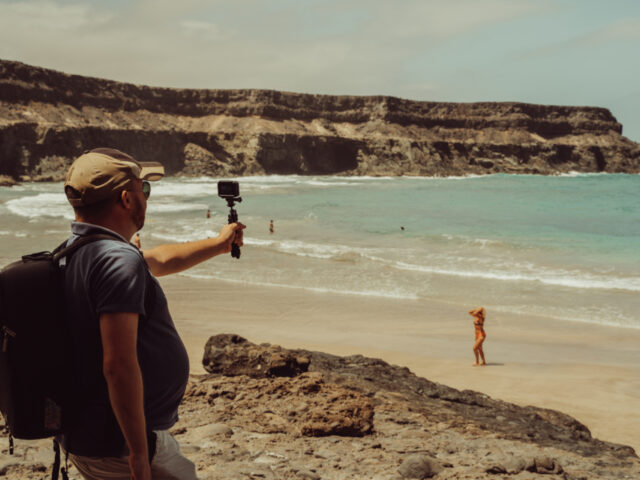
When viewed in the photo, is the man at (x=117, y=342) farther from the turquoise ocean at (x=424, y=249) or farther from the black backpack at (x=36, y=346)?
the turquoise ocean at (x=424, y=249)

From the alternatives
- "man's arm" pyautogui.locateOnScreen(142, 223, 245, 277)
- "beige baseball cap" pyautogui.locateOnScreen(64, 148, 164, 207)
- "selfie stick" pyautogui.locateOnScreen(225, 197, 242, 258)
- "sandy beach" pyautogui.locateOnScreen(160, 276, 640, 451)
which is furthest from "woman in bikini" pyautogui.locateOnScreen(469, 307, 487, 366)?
"beige baseball cap" pyautogui.locateOnScreen(64, 148, 164, 207)

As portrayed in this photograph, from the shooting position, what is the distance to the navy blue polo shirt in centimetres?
164

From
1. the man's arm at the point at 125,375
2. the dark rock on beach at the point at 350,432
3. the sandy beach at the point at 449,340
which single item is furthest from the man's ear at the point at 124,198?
the sandy beach at the point at 449,340

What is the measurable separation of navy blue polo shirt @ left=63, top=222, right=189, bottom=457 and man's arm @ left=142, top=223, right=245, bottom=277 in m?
0.57

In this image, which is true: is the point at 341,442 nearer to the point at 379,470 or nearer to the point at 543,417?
the point at 379,470

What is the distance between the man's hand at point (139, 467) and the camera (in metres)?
1.73

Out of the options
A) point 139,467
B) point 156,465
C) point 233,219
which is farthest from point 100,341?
point 233,219

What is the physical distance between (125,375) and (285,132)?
316 feet

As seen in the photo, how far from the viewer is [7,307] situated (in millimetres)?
1651

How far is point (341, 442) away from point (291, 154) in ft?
302

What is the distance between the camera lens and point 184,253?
2.51 metres

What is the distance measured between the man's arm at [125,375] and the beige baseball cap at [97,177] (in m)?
0.39

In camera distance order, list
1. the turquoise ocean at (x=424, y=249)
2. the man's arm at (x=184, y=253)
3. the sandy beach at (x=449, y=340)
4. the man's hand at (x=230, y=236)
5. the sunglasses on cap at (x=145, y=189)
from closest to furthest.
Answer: the sunglasses on cap at (x=145, y=189), the man's arm at (x=184, y=253), the man's hand at (x=230, y=236), the sandy beach at (x=449, y=340), the turquoise ocean at (x=424, y=249)

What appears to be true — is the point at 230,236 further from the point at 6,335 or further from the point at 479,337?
the point at 479,337
